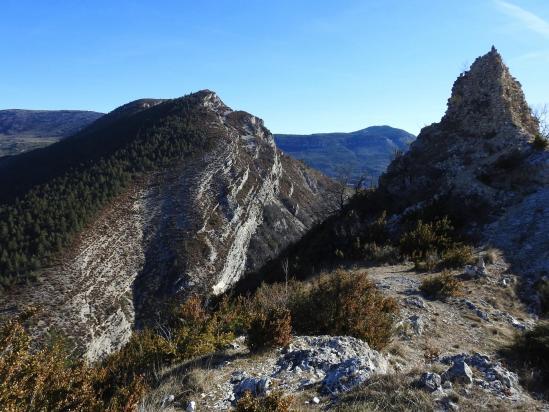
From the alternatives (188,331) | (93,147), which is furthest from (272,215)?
(188,331)

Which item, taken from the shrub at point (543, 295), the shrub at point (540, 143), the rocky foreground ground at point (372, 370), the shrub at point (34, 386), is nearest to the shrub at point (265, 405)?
the rocky foreground ground at point (372, 370)

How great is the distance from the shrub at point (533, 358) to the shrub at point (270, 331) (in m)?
4.38

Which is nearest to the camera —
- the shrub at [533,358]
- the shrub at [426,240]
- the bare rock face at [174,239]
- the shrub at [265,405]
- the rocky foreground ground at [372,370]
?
the shrub at [265,405]

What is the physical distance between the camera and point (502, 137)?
23531mm

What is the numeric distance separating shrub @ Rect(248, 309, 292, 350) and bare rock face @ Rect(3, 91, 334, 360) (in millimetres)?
41861

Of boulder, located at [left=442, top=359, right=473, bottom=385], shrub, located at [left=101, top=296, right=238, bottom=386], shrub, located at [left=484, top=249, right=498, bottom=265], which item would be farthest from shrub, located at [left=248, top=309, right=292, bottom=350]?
shrub, located at [left=484, top=249, right=498, bottom=265]

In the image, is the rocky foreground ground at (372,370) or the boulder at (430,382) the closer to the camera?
the boulder at (430,382)

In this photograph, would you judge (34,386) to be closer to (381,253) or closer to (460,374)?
(460,374)

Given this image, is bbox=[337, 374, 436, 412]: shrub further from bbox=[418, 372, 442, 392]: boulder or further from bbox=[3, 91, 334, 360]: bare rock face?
bbox=[3, 91, 334, 360]: bare rock face

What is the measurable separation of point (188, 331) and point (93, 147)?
9873 cm

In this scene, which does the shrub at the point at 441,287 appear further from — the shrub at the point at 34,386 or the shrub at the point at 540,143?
the shrub at the point at 540,143

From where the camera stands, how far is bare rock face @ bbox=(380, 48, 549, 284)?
18.2 meters

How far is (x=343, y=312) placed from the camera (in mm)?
10289

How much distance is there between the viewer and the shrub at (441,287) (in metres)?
13.7
